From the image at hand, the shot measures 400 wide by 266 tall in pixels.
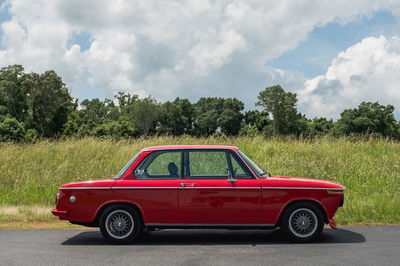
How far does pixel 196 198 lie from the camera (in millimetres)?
8234

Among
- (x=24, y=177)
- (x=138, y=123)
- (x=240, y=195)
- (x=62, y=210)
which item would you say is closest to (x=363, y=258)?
(x=240, y=195)

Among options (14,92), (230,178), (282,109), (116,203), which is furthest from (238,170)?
(282,109)

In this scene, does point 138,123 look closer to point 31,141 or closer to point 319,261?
point 31,141

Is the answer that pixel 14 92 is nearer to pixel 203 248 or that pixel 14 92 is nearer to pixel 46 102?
pixel 46 102

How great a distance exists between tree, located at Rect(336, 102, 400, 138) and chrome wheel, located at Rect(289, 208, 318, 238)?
283 ft

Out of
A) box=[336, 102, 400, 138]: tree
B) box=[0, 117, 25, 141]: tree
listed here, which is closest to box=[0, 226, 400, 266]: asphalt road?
box=[0, 117, 25, 141]: tree

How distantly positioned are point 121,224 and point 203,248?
1563 mm

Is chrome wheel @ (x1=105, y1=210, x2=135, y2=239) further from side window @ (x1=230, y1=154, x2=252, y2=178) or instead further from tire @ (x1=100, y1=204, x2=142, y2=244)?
side window @ (x1=230, y1=154, x2=252, y2=178)

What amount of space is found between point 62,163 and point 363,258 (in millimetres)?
14449

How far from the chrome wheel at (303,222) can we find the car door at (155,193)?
2045mm

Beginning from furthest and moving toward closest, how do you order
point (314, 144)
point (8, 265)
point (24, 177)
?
1. point (314, 144)
2. point (24, 177)
3. point (8, 265)

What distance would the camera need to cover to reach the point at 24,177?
1734cm

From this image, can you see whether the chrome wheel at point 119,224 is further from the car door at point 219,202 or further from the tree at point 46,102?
the tree at point 46,102

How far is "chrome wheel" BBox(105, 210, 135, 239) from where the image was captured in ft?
27.4
